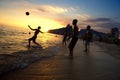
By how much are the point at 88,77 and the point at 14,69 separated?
2758mm

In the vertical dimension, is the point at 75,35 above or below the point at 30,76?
above

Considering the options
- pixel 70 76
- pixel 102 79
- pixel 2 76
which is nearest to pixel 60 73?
pixel 70 76

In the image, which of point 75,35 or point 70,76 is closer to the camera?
point 70,76

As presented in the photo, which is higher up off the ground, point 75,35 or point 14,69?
point 75,35

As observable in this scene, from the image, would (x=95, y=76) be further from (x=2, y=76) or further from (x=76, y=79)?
(x=2, y=76)

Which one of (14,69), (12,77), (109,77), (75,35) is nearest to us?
(12,77)

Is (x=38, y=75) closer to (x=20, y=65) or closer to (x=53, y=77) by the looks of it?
(x=53, y=77)

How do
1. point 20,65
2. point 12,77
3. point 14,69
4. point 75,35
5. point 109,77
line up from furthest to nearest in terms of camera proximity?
point 75,35, point 20,65, point 14,69, point 109,77, point 12,77

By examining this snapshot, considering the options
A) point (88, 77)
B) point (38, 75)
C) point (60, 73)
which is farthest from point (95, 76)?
point (38, 75)

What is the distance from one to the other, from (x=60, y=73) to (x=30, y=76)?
1.11 meters

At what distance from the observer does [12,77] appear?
582cm

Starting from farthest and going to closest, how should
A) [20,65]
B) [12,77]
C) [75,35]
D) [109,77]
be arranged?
[75,35]
[20,65]
[109,77]
[12,77]

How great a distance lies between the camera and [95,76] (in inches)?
246

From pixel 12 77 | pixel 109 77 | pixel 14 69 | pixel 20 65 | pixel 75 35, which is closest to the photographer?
pixel 12 77
